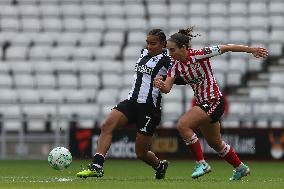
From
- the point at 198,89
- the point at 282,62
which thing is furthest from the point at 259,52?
the point at 282,62

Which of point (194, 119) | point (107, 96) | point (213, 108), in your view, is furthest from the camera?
point (107, 96)

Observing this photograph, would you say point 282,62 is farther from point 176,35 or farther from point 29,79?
point 176,35

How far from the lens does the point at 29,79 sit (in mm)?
24594

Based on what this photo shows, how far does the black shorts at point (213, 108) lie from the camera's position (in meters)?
11.8

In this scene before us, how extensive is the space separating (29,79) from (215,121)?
43.7ft

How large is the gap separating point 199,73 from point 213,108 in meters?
0.46

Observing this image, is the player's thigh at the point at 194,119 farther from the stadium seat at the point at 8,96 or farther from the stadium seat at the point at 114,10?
the stadium seat at the point at 114,10

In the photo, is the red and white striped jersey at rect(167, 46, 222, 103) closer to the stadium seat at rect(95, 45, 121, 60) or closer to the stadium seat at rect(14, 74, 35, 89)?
the stadium seat at rect(14, 74, 35, 89)

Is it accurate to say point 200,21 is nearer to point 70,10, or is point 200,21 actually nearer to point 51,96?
point 70,10

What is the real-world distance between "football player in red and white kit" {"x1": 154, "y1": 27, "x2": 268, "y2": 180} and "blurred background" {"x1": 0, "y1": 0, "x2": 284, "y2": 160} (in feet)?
25.3

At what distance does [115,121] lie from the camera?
11750mm

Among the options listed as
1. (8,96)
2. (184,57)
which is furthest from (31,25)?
(184,57)

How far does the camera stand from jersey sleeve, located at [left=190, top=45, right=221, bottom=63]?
11.7 metres

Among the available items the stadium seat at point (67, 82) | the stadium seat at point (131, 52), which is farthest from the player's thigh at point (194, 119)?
the stadium seat at point (131, 52)
